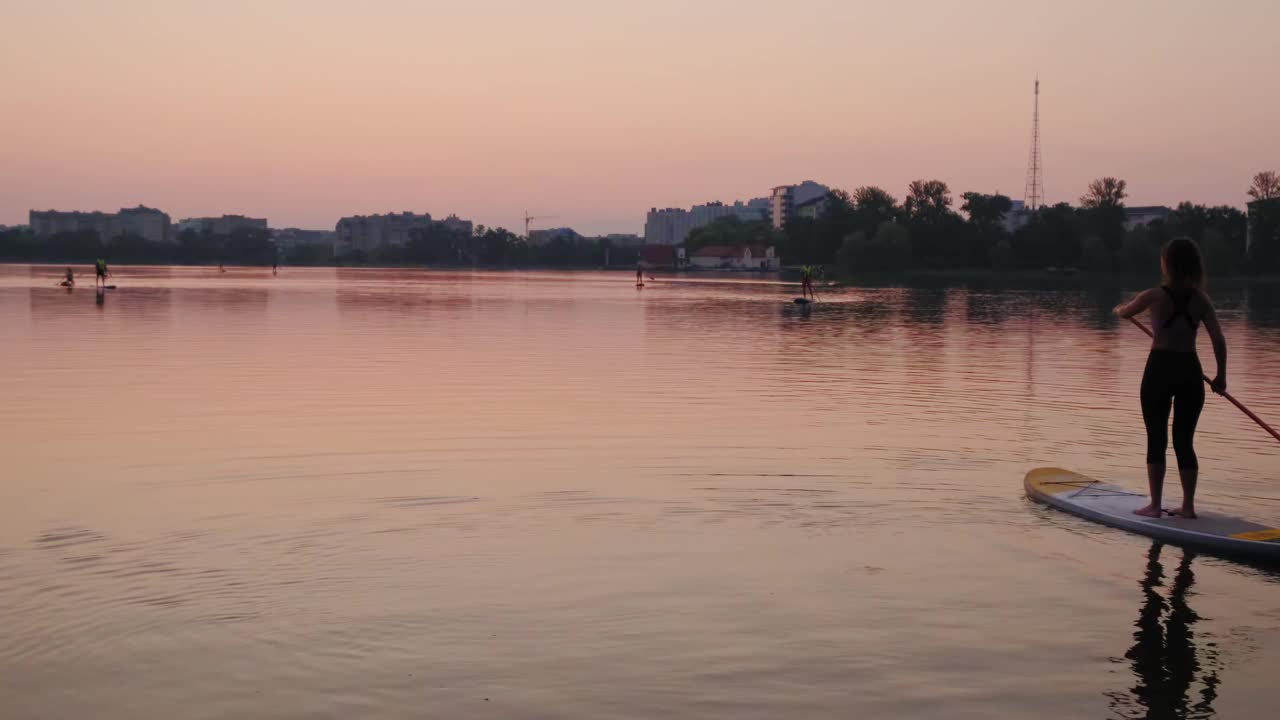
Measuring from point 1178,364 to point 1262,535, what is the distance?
4.71 ft

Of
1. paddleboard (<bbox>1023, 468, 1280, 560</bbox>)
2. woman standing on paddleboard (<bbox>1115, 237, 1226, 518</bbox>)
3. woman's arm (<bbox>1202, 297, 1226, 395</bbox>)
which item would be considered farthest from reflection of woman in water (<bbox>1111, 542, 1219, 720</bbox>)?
woman's arm (<bbox>1202, 297, 1226, 395</bbox>)

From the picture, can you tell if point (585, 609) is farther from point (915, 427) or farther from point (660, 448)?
point (915, 427)

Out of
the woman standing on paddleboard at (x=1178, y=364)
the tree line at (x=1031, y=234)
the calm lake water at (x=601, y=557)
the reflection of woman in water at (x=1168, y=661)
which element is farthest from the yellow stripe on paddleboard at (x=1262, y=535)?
the tree line at (x=1031, y=234)

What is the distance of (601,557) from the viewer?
8633 millimetres

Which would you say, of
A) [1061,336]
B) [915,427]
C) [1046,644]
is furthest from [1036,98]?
[1046,644]

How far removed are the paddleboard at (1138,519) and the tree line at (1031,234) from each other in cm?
12486

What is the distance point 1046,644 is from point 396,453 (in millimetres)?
8154

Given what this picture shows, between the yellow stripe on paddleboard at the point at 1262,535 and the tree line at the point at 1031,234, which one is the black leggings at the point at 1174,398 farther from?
the tree line at the point at 1031,234

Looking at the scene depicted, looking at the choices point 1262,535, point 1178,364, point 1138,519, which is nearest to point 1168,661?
point 1262,535

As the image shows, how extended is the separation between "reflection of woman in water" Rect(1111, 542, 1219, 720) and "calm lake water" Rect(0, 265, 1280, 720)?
0.02m

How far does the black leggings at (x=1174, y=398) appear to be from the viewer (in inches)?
370

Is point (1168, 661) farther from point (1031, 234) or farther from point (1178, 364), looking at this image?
point (1031, 234)

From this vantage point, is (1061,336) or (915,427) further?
(1061,336)

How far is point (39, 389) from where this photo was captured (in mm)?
18797
